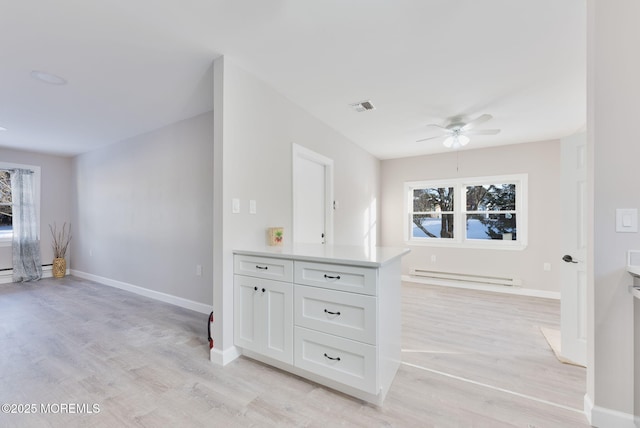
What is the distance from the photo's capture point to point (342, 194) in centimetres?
423

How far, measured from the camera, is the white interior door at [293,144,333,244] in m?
3.22

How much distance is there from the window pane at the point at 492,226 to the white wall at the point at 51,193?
7805mm

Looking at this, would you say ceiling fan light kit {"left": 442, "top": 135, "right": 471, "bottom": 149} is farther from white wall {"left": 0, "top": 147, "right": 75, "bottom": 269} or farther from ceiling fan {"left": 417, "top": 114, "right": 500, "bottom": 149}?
white wall {"left": 0, "top": 147, "right": 75, "bottom": 269}

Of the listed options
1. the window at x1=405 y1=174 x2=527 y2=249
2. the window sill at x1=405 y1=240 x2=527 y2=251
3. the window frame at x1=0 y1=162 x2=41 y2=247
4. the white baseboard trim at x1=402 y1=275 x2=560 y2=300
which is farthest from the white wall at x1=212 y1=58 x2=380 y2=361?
the window frame at x1=0 y1=162 x2=41 y2=247

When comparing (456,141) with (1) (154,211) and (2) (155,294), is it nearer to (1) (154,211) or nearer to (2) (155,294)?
(1) (154,211)

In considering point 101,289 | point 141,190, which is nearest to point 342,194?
point 141,190

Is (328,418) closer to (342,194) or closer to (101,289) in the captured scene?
(342,194)

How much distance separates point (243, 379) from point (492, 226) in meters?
4.75

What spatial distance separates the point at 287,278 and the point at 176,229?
2.39 metres

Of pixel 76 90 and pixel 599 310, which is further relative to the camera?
pixel 76 90

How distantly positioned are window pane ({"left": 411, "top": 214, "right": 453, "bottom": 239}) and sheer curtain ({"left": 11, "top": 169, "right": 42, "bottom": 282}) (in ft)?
Answer: 23.8

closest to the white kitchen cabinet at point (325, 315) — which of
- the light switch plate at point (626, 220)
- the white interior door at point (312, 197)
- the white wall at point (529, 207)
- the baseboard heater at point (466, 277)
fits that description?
the white interior door at point (312, 197)

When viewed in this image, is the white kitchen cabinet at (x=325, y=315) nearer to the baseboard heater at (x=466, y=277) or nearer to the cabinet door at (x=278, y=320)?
the cabinet door at (x=278, y=320)

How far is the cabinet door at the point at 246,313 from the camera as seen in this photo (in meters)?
2.16
